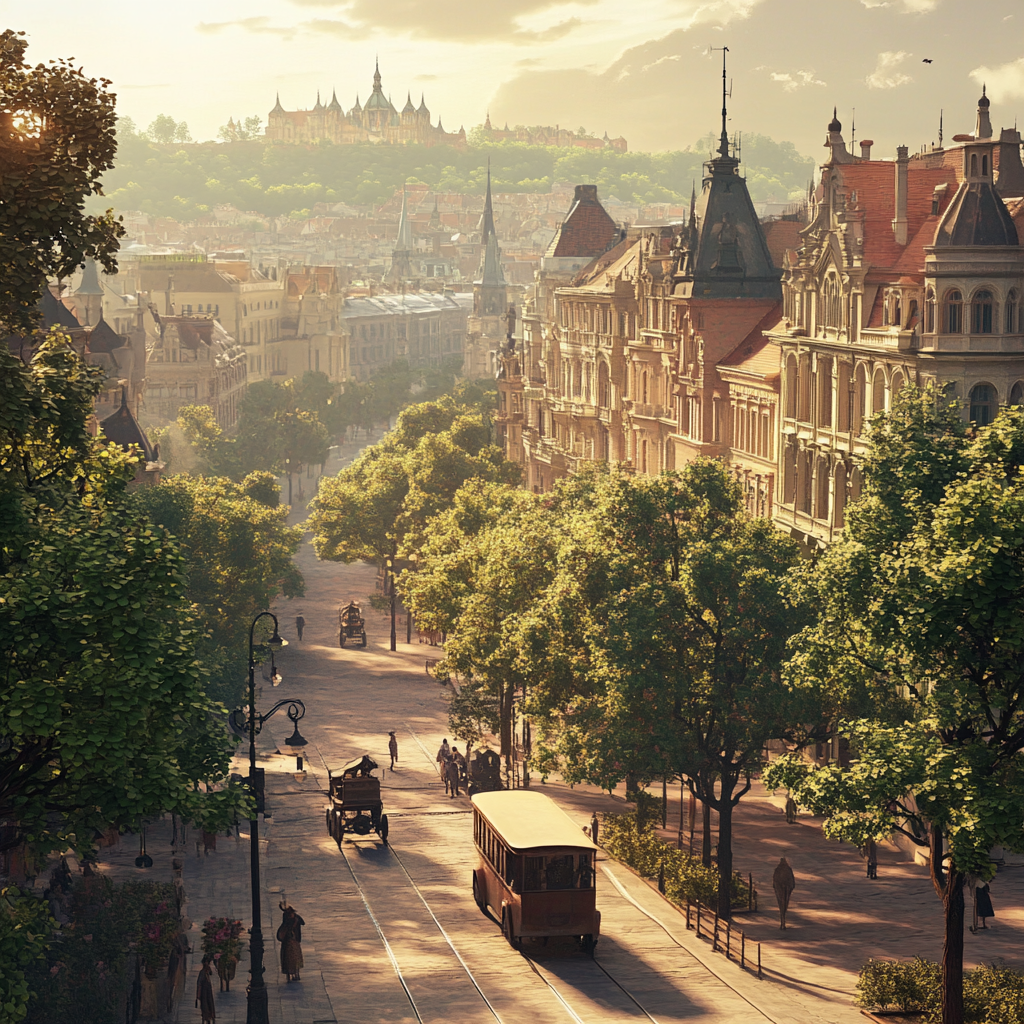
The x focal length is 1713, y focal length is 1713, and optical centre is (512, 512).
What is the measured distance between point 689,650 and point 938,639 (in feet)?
60.3

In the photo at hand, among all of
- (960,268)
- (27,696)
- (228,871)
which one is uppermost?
(960,268)

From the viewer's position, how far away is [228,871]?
57.5 metres

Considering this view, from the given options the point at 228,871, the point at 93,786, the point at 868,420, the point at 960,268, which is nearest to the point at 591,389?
the point at 960,268

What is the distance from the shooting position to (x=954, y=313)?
6081cm

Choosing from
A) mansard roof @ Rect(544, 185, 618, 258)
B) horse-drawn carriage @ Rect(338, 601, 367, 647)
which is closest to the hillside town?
horse-drawn carriage @ Rect(338, 601, 367, 647)

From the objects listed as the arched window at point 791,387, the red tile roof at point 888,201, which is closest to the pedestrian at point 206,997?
the red tile roof at point 888,201

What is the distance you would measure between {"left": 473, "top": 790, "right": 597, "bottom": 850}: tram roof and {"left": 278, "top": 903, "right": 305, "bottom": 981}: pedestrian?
6.05 metres

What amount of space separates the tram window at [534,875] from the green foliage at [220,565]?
22.6m

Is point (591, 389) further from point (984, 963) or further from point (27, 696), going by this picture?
point (27, 696)

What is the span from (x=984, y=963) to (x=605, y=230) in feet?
298

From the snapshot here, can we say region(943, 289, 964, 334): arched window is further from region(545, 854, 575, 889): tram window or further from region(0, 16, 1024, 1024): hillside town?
region(545, 854, 575, 889): tram window

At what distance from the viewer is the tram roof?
45.7 m

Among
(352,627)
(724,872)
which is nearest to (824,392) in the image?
(724,872)

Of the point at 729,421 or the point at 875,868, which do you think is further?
the point at 729,421
